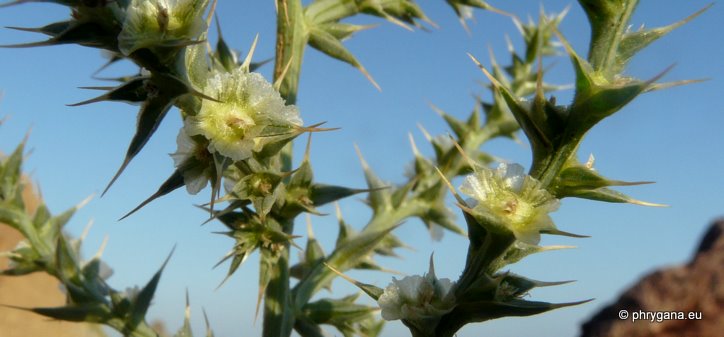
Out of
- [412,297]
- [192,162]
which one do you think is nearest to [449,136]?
[412,297]

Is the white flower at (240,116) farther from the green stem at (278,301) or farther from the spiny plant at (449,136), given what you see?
the green stem at (278,301)

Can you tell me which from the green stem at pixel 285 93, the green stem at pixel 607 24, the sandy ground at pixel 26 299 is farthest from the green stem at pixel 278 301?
the sandy ground at pixel 26 299

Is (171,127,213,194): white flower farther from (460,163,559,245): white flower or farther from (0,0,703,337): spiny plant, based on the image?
(460,163,559,245): white flower

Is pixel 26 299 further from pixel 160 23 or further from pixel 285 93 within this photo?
pixel 160 23

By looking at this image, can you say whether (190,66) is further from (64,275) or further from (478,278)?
(64,275)

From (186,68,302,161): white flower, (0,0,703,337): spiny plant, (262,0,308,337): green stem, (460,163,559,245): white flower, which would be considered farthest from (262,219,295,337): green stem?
(460,163,559,245): white flower
